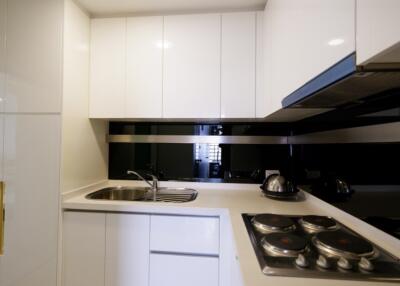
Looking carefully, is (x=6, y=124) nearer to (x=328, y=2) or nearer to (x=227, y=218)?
(x=227, y=218)

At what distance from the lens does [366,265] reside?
0.72m

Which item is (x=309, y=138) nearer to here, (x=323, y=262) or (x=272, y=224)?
(x=272, y=224)

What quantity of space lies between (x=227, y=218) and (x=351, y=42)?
109 centimetres

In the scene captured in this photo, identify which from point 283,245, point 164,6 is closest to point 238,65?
point 164,6

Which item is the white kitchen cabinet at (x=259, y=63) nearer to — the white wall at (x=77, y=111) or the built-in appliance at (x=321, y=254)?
the built-in appliance at (x=321, y=254)

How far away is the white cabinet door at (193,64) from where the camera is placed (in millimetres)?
1723

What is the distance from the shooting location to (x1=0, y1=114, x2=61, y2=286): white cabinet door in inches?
59.7

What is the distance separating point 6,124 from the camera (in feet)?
5.17

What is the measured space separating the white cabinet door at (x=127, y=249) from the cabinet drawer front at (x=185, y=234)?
6 cm

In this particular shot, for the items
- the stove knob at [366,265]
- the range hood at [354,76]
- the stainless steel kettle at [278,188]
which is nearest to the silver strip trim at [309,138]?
the range hood at [354,76]

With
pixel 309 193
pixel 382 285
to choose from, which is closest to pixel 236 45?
pixel 309 193

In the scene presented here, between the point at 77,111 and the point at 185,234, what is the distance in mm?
1132

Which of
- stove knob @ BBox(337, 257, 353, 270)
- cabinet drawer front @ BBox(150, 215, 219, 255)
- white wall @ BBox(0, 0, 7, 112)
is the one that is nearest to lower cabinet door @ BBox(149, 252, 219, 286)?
cabinet drawer front @ BBox(150, 215, 219, 255)

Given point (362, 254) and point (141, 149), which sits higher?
point (141, 149)
